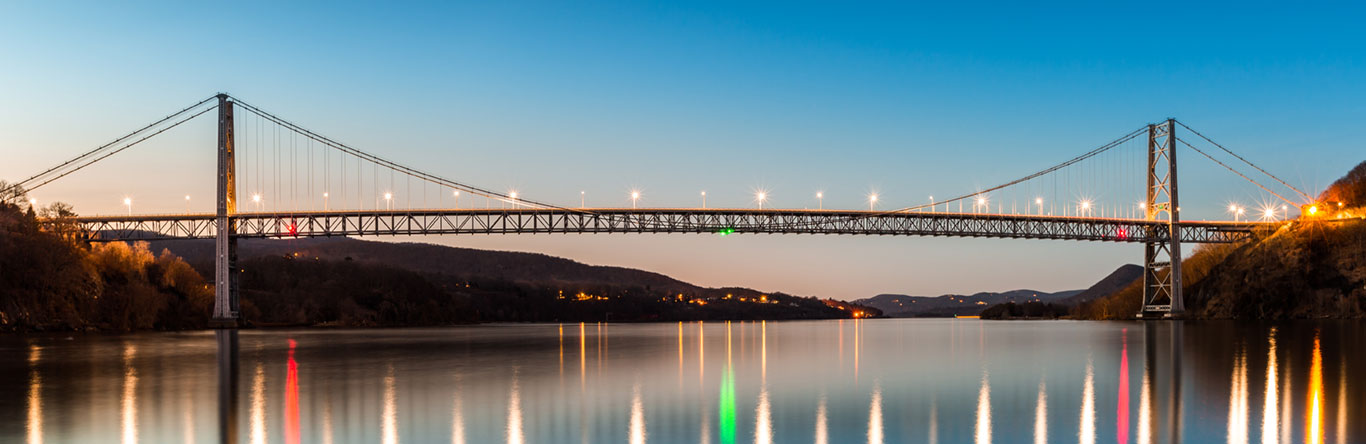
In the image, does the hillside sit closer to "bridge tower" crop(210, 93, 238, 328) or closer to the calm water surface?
the calm water surface

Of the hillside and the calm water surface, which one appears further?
the hillside

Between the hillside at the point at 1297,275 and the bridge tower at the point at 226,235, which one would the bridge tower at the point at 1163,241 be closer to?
the hillside at the point at 1297,275

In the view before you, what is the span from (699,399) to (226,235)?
207 ft

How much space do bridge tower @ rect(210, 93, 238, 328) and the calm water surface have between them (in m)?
42.9

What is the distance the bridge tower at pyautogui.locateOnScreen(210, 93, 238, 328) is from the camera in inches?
2830

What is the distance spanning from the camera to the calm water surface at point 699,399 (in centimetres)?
1337

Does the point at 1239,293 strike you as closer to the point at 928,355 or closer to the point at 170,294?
the point at 928,355

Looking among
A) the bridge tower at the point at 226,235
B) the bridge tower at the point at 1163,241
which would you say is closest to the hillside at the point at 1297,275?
the bridge tower at the point at 1163,241

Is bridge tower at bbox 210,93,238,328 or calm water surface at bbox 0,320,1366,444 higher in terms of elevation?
bridge tower at bbox 210,93,238,328

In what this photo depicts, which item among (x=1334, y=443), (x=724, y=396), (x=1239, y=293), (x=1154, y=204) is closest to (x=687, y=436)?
(x=724, y=396)

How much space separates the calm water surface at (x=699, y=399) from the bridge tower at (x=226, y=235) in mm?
42893

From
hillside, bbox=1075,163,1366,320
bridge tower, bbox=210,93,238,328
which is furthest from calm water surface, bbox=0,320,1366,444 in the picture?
hillside, bbox=1075,163,1366,320

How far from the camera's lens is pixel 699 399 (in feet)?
58.4

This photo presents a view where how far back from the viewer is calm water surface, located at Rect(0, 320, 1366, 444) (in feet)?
43.9
